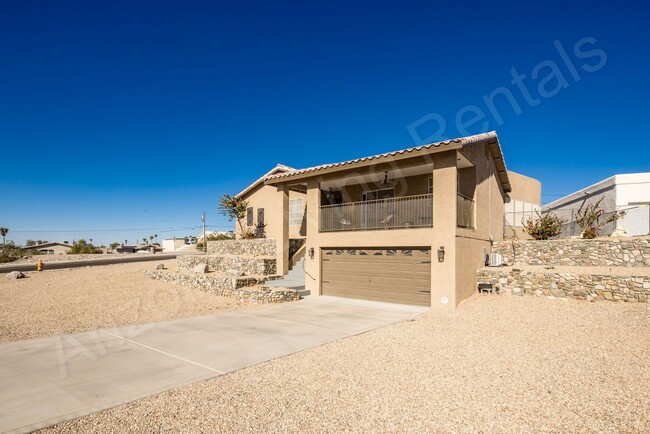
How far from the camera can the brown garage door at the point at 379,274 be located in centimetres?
1244

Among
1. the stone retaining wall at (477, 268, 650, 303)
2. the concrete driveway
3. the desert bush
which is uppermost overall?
the desert bush

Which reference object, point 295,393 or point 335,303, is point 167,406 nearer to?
point 295,393

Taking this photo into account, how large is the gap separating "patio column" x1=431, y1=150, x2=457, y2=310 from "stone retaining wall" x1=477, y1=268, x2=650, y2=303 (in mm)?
2904

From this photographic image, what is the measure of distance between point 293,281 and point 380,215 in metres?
5.07

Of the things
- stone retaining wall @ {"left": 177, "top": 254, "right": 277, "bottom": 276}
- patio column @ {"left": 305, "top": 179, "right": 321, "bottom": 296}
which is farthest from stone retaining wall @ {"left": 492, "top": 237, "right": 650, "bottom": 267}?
stone retaining wall @ {"left": 177, "top": 254, "right": 277, "bottom": 276}

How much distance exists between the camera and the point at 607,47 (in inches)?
519

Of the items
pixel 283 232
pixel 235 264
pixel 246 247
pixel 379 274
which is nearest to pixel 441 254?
pixel 379 274

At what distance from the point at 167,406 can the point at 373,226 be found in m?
10.4

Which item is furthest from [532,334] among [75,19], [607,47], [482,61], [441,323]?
[75,19]

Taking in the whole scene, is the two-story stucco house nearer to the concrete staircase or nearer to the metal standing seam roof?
the metal standing seam roof

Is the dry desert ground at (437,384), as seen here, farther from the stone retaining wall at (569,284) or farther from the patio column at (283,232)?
the patio column at (283,232)

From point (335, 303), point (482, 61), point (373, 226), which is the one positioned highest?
point (482, 61)

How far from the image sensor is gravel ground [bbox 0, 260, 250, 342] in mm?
9891

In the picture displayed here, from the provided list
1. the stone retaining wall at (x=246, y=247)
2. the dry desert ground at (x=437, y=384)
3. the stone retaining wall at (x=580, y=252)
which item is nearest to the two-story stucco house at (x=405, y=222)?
the stone retaining wall at (x=580, y=252)
